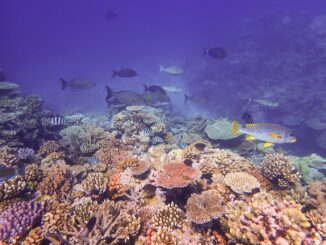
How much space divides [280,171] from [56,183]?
488 cm

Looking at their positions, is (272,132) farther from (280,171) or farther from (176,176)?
(176,176)

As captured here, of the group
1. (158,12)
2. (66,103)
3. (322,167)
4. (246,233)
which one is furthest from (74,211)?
(158,12)

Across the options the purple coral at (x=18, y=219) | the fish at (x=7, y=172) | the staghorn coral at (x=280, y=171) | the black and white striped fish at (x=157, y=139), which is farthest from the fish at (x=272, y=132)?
the fish at (x=7, y=172)

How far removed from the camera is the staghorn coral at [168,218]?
418 cm

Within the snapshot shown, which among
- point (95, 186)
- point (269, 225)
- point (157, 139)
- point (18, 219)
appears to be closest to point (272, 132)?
point (269, 225)

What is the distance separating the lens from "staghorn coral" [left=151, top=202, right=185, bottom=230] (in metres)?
4.18

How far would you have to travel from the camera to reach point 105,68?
2461 inches

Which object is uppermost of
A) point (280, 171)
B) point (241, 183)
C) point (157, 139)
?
point (157, 139)

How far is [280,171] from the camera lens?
18.3ft

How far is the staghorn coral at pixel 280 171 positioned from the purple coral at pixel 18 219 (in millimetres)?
4711

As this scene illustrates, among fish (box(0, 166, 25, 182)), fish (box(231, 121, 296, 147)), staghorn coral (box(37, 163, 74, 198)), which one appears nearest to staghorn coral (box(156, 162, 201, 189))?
fish (box(231, 121, 296, 147))

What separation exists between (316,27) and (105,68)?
47840mm

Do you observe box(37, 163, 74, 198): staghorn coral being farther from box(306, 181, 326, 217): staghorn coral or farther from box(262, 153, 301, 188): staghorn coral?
box(306, 181, 326, 217): staghorn coral

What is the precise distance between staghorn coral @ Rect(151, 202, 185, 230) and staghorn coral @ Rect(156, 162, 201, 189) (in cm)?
47
